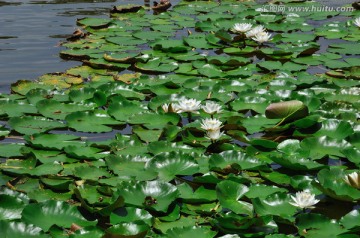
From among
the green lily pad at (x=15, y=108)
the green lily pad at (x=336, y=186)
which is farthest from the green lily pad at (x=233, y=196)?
the green lily pad at (x=15, y=108)

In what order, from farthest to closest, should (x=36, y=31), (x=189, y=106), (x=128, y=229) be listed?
(x=36, y=31) → (x=189, y=106) → (x=128, y=229)

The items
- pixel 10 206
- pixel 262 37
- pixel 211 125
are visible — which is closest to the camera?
pixel 10 206

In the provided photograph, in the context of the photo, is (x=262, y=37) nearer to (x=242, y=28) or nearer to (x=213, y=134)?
(x=242, y=28)

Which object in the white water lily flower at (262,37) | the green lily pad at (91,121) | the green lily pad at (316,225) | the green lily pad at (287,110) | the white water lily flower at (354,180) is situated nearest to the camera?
the green lily pad at (316,225)

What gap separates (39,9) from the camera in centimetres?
797

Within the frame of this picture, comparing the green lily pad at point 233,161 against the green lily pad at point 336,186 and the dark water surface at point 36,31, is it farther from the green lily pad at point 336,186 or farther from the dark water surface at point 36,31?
the dark water surface at point 36,31

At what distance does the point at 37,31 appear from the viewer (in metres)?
7.05

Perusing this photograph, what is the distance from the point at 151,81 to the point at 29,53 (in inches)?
61.2

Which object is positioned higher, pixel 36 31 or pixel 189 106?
pixel 189 106

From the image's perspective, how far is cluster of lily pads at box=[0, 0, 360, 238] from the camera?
126 inches

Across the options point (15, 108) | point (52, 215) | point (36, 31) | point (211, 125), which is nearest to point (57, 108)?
point (15, 108)

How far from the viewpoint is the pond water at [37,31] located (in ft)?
19.1

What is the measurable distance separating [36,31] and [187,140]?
344cm

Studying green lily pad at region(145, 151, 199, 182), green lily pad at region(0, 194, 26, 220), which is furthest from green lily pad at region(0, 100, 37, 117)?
green lily pad at region(0, 194, 26, 220)
